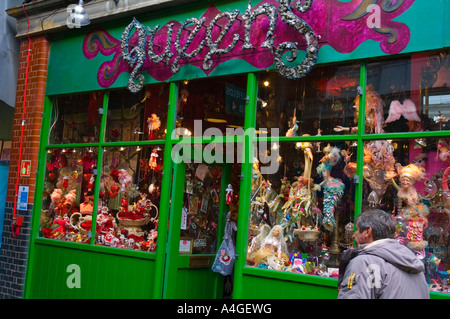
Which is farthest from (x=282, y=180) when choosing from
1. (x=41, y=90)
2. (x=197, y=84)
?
(x=41, y=90)

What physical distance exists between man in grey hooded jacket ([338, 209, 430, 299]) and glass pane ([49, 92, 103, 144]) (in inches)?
225

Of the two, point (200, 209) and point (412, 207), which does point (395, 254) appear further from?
point (200, 209)

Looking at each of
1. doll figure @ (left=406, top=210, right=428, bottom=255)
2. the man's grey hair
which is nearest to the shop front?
doll figure @ (left=406, top=210, right=428, bottom=255)

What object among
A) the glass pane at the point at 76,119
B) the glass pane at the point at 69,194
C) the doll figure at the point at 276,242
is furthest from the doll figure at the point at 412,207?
the glass pane at the point at 76,119

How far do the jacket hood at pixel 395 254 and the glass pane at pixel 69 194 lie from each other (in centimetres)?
Result: 549

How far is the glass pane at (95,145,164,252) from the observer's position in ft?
24.0

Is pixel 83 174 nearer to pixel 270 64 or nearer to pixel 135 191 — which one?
pixel 135 191

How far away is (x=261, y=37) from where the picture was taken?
639 centimetres

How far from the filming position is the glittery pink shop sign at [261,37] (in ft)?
18.3

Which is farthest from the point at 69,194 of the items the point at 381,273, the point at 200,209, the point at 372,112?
the point at 381,273

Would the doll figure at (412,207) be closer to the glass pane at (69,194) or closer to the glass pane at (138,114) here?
the glass pane at (138,114)

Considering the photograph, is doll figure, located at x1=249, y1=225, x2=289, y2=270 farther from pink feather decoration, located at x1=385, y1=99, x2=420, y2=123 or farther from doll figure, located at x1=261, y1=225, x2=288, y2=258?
pink feather decoration, located at x1=385, y1=99, x2=420, y2=123

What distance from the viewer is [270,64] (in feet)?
20.5

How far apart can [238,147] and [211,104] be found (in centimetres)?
85
